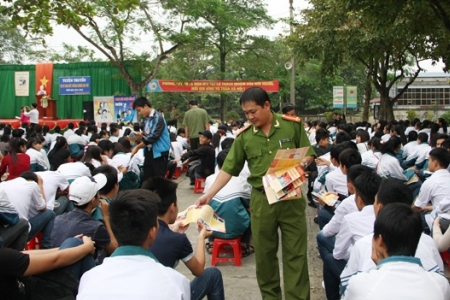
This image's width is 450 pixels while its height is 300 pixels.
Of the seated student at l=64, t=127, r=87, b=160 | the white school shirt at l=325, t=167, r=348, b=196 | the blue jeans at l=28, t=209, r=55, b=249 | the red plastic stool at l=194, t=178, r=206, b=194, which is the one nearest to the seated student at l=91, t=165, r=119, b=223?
the blue jeans at l=28, t=209, r=55, b=249

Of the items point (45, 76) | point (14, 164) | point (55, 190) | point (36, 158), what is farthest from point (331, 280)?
point (45, 76)

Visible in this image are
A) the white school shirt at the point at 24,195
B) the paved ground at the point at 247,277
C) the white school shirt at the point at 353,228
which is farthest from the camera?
the white school shirt at the point at 24,195

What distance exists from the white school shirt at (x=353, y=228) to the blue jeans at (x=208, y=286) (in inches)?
32.3

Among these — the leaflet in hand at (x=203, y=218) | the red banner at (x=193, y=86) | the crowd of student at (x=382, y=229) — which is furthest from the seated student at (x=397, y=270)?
the red banner at (x=193, y=86)

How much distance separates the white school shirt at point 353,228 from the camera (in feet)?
10.3

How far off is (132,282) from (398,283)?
0.98 metres

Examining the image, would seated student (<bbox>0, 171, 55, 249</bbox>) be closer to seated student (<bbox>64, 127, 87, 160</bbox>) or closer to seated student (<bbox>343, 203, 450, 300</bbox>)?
seated student (<bbox>343, 203, 450, 300</bbox>)

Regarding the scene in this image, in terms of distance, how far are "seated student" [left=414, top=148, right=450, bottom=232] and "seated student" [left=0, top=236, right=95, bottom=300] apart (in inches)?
116

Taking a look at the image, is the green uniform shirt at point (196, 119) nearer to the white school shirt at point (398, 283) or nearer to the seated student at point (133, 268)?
the seated student at point (133, 268)

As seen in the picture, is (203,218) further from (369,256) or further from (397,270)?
(397,270)

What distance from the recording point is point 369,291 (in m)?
1.91

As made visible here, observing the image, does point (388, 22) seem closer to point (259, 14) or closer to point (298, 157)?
point (298, 157)

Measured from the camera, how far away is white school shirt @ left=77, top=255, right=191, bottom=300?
1.84 metres

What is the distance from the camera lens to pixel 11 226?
150 inches
